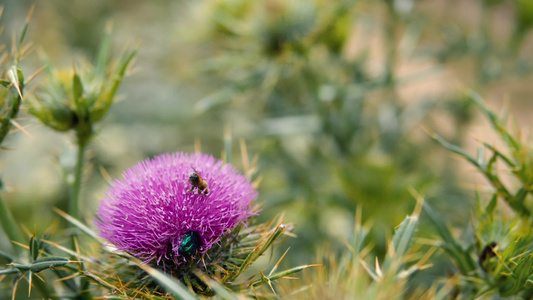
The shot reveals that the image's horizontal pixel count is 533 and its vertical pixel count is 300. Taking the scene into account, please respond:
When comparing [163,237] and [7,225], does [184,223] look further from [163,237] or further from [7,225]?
[7,225]

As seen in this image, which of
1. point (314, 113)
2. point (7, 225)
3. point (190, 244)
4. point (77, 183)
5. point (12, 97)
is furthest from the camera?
point (314, 113)

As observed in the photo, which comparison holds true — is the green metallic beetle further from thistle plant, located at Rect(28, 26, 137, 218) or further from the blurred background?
the blurred background

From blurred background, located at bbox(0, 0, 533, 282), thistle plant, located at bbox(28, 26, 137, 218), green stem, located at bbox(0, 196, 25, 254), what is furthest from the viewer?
blurred background, located at bbox(0, 0, 533, 282)

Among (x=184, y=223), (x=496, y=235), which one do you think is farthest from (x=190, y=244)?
(x=496, y=235)

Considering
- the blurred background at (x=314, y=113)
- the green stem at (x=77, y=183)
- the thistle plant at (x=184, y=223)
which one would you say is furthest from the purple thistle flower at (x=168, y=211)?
the blurred background at (x=314, y=113)

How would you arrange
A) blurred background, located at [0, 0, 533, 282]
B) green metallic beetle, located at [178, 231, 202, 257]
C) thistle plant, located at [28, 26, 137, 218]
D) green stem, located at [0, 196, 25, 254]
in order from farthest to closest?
1. blurred background, located at [0, 0, 533, 282]
2. thistle plant, located at [28, 26, 137, 218]
3. green stem, located at [0, 196, 25, 254]
4. green metallic beetle, located at [178, 231, 202, 257]

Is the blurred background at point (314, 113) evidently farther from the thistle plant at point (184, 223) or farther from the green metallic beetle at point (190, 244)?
the green metallic beetle at point (190, 244)

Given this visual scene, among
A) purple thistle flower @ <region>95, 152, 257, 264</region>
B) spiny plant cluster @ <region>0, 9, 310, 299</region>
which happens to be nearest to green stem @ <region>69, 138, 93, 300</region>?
spiny plant cluster @ <region>0, 9, 310, 299</region>
